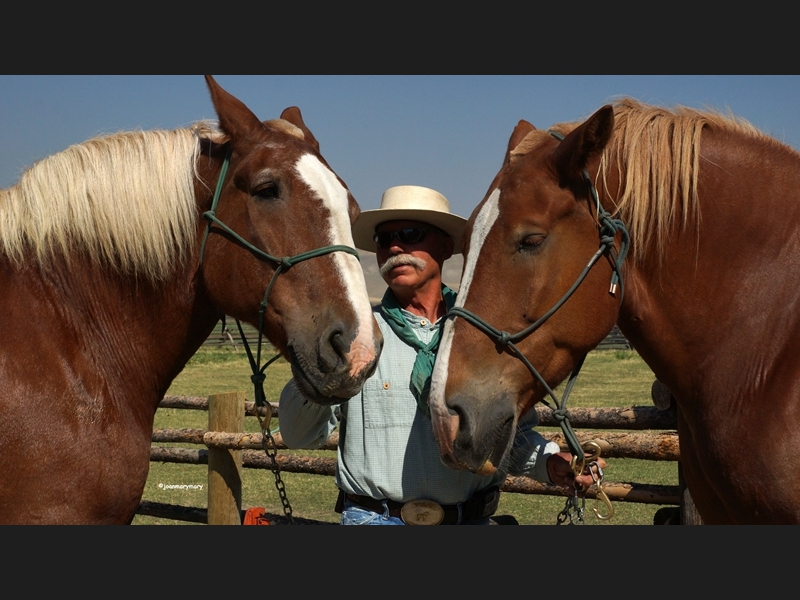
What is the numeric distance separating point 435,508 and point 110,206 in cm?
178

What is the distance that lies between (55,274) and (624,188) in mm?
2148

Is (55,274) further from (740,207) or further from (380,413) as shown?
(740,207)

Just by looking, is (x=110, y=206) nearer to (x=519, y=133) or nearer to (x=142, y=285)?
(x=142, y=285)

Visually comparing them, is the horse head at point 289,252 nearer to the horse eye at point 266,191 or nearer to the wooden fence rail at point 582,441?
the horse eye at point 266,191

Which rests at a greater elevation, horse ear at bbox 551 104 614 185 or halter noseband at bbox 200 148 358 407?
horse ear at bbox 551 104 614 185

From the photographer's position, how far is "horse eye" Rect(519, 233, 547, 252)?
2.58 meters

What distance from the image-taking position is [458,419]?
250cm

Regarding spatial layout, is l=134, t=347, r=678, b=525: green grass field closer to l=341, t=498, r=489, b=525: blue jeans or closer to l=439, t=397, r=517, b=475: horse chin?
l=341, t=498, r=489, b=525: blue jeans

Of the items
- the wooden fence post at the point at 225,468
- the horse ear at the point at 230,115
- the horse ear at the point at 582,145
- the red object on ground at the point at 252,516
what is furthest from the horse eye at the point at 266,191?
the wooden fence post at the point at 225,468

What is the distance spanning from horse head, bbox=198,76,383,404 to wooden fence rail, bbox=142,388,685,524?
65 cm

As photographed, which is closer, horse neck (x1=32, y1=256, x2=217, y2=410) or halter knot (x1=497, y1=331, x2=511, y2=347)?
halter knot (x1=497, y1=331, x2=511, y2=347)

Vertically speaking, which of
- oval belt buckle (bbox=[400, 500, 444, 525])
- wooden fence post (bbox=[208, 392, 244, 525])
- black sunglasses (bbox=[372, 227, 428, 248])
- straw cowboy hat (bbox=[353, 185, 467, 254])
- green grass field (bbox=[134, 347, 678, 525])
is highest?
straw cowboy hat (bbox=[353, 185, 467, 254])

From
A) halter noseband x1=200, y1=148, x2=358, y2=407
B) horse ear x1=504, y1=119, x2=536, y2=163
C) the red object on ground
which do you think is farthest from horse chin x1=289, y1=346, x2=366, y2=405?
the red object on ground

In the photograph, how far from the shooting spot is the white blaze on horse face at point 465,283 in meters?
2.53
